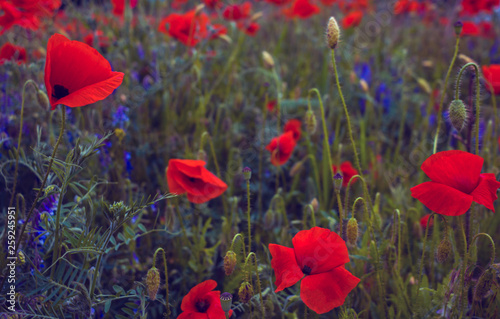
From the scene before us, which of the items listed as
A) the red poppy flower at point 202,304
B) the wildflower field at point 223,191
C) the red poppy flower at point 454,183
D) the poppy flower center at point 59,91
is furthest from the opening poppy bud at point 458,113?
the poppy flower center at point 59,91

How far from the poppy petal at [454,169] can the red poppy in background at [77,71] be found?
2.27 ft

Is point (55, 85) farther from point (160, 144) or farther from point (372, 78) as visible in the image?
point (372, 78)

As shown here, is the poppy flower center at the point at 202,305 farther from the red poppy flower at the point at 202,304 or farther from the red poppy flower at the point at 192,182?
the red poppy flower at the point at 192,182

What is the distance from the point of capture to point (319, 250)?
0.83 m

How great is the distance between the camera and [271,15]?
4043 millimetres

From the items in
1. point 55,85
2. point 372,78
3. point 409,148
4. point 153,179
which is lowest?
point 153,179

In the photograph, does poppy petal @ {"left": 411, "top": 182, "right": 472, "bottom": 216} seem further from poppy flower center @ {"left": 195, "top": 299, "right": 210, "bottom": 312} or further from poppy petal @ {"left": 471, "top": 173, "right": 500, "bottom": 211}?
poppy flower center @ {"left": 195, "top": 299, "right": 210, "bottom": 312}

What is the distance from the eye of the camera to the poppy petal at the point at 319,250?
81 cm

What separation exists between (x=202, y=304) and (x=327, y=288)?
1.02ft

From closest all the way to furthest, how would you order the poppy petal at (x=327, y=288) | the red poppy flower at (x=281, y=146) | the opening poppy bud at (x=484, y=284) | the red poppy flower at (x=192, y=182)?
the poppy petal at (x=327, y=288) < the opening poppy bud at (x=484, y=284) < the red poppy flower at (x=192, y=182) < the red poppy flower at (x=281, y=146)

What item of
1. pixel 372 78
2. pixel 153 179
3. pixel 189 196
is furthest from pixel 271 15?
pixel 189 196

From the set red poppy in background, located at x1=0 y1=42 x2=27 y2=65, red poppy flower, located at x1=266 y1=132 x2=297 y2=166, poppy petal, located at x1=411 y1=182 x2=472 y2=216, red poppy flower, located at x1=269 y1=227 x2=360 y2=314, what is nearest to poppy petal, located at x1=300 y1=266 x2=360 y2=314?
red poppy flower, located at x1=269 y1=227 x2=360 y2=314

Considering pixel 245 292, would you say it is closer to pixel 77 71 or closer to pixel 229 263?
pixel 229 263

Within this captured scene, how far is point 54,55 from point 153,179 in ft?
2.98
